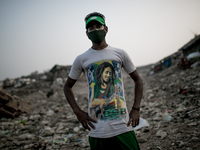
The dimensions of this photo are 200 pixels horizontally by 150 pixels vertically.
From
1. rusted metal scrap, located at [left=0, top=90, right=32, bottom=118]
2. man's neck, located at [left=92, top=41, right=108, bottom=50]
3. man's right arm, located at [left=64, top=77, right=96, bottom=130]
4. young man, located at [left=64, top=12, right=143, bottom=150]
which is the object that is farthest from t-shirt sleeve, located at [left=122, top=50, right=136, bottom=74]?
rusted metal scrap, located at [left=0, top=90, right=32, bottom=118]

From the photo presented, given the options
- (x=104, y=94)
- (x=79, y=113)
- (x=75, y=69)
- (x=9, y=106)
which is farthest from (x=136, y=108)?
(x=9, y=106)

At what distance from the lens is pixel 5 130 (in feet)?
13.0

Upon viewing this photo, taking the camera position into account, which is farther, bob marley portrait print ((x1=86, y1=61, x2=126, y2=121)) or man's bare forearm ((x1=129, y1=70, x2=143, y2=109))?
man's bare forearm ((x1=129, y1=70, x2=143, y2=109))

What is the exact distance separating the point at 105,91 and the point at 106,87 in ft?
0.12

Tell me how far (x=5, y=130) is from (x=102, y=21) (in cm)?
457

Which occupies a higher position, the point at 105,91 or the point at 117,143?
the point at 105,91

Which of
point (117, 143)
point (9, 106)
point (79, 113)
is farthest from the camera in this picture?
point (9, 106)

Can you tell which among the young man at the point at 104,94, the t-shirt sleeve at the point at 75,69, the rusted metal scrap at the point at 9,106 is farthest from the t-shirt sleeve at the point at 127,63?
the rusted metal scrap at the point at 9,106

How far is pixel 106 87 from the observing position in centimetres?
115

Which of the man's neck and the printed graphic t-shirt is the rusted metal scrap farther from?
the man's neck

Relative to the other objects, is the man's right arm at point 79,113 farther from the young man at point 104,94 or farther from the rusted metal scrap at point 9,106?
the rusted metal scrap at point 9,106

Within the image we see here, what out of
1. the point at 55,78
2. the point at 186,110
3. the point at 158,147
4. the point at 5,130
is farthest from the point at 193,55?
the point at 55,78

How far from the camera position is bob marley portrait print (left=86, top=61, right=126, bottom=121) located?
1110 millimetres

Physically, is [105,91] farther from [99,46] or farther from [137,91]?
[99,46]
